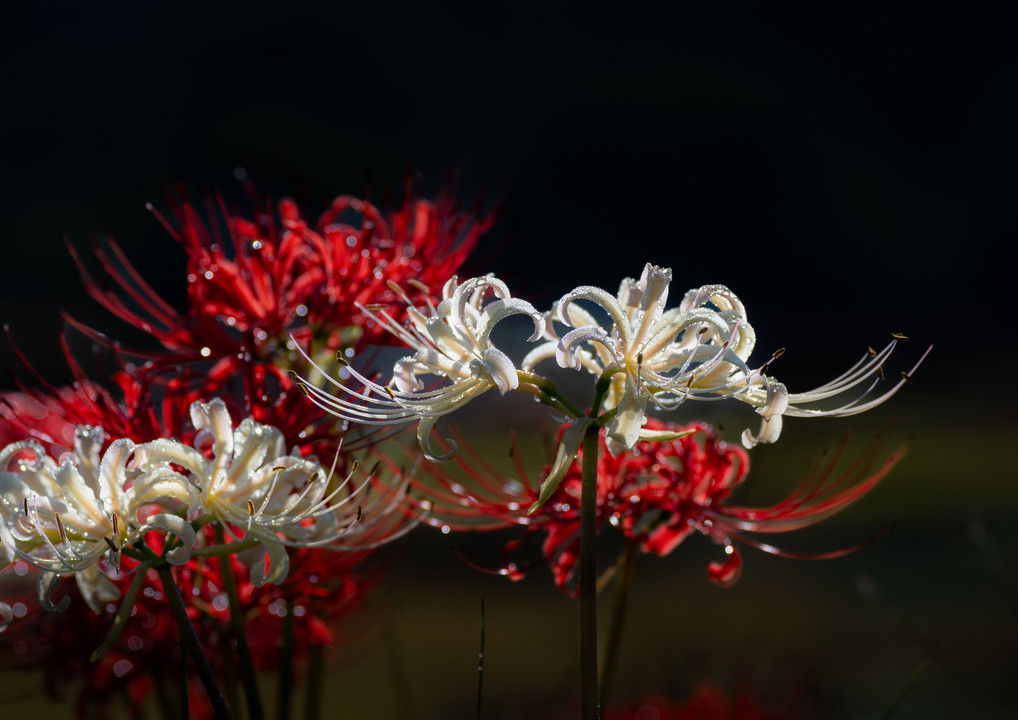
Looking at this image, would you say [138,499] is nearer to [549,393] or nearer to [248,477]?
[248,477]

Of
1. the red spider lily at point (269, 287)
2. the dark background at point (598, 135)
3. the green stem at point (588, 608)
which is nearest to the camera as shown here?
the green stem at point (588, 608)

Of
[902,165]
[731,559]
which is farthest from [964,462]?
[902,165]

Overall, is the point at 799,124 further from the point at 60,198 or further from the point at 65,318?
the point at 65,318

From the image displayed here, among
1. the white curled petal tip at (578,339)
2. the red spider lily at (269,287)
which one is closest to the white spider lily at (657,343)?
the white curled petal tip at (578,339)

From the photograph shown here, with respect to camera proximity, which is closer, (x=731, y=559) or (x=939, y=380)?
(x=731, y=559)

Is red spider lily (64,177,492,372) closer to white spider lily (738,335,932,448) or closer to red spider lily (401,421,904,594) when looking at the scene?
red spider lily (401,421,904,594)

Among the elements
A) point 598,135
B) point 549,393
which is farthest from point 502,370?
point 598,135

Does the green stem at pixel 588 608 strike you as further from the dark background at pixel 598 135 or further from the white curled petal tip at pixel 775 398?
the dark background at pixel 598 135
